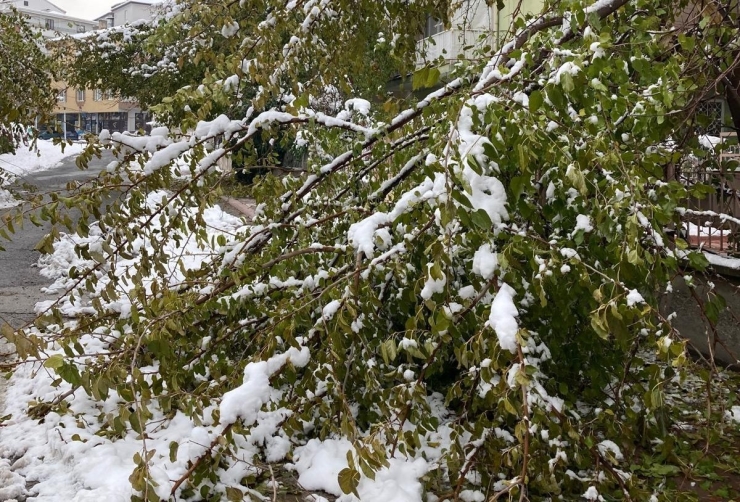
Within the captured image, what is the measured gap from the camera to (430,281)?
261 centimetres

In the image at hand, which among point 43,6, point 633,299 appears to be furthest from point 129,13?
point 633,299

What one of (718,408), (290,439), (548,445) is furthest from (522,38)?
(718,408)

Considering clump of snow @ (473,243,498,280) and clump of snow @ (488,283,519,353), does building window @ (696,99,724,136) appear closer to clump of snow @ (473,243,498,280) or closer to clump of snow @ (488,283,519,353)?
clump of snow @ (473,243,498,280)

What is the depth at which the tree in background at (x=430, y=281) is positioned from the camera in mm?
2553

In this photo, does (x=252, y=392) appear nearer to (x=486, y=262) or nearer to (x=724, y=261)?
(x=486, y=262)

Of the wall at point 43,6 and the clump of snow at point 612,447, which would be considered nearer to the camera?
the clump of snow at point 612,447

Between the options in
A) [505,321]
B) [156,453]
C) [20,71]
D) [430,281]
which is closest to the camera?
[505,321]

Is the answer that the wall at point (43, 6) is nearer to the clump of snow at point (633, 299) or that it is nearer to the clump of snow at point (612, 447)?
the clump of snow at point (612, 447)

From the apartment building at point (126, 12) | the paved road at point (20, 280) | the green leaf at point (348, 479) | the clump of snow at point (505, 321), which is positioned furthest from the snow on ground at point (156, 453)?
the apartment building at point (126, 12)

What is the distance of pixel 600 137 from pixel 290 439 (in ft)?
7.86

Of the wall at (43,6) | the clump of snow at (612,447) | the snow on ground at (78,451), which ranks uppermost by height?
the wall at (43,6)

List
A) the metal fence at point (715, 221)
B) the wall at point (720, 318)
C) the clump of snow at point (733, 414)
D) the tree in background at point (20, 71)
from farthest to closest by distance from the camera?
the tree in background at point (20, 71) < the wall at point (720, 318) < the metal fence at point (715, 221) < the clump of snow at point (733, 414)

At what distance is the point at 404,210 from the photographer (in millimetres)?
2998

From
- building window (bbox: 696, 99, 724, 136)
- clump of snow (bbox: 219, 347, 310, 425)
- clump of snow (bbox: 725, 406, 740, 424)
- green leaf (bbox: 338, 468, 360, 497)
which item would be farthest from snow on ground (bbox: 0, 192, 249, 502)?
clump of snow (bbox: 725, 406, 740, 424)
